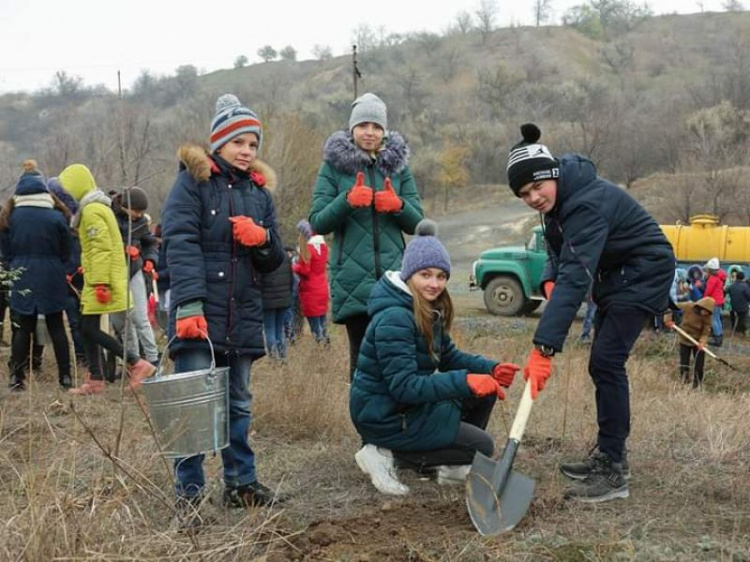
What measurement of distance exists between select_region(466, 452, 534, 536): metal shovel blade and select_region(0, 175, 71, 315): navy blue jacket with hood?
13.5 ft

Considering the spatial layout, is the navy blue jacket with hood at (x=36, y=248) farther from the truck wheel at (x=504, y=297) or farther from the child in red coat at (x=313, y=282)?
the truck wheel at (x=504, y=297)

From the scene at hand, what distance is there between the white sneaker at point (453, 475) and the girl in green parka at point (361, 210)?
0.90 meters

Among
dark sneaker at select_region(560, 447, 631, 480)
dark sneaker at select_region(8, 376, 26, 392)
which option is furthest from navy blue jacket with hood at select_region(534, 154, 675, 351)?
dark sneaker at select_region(8, 376, 26, 392)

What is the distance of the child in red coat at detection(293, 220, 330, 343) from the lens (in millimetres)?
8992

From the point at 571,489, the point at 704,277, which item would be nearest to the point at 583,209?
the point at 571,489

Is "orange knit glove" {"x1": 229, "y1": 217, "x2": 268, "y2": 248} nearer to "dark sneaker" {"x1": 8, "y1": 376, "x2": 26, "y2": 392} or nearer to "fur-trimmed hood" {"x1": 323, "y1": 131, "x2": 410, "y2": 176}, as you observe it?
"fur-trimmed hood" {"x1": 323, "y1": 131, "x2": 410, "y2": 176}

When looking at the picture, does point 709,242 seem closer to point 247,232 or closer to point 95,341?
point 95,341

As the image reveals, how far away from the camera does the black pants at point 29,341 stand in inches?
230

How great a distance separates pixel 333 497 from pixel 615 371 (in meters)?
1.47

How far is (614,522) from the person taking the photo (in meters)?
3.02

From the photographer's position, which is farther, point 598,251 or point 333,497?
point 333,497

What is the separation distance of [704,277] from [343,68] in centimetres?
9674

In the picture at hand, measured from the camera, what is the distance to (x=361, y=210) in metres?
4.02

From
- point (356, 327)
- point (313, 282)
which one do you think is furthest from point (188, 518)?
point (313, 282)
